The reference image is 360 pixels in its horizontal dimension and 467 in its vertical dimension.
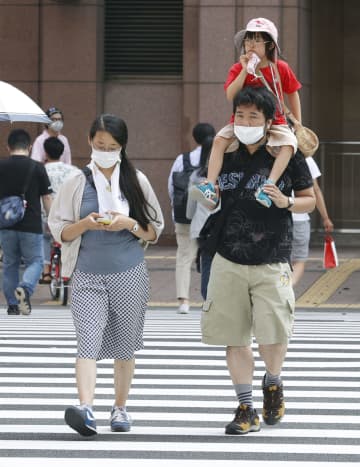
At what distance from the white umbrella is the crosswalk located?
8.18 feet

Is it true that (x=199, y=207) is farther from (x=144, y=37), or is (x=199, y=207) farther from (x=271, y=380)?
(x=144, y=37)

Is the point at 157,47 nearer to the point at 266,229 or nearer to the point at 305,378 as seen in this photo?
the point at 305,378

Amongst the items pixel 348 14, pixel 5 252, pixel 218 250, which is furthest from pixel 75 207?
pixel 348 14

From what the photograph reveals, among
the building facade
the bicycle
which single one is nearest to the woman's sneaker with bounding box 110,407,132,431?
the bicycle

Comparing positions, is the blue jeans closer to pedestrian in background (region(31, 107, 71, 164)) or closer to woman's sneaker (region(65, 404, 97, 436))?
pedestrian in background (region(31, 107, 71, 164))

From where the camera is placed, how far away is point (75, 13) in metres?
21.1

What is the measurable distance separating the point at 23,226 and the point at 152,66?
25.5 ft

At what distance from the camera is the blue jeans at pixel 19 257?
14.6 metres

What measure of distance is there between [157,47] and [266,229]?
14486mm

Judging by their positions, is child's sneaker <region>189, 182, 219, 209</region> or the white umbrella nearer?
child's sneaker <region>189, 182, 219, 209</region>

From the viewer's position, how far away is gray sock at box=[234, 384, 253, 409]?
7602mm

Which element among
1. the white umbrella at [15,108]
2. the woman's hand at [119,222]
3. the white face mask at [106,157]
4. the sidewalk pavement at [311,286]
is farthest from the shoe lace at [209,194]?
the sidewalk pavement at [311,286]

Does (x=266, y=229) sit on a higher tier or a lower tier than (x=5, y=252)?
higher

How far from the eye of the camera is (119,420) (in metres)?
7.64
